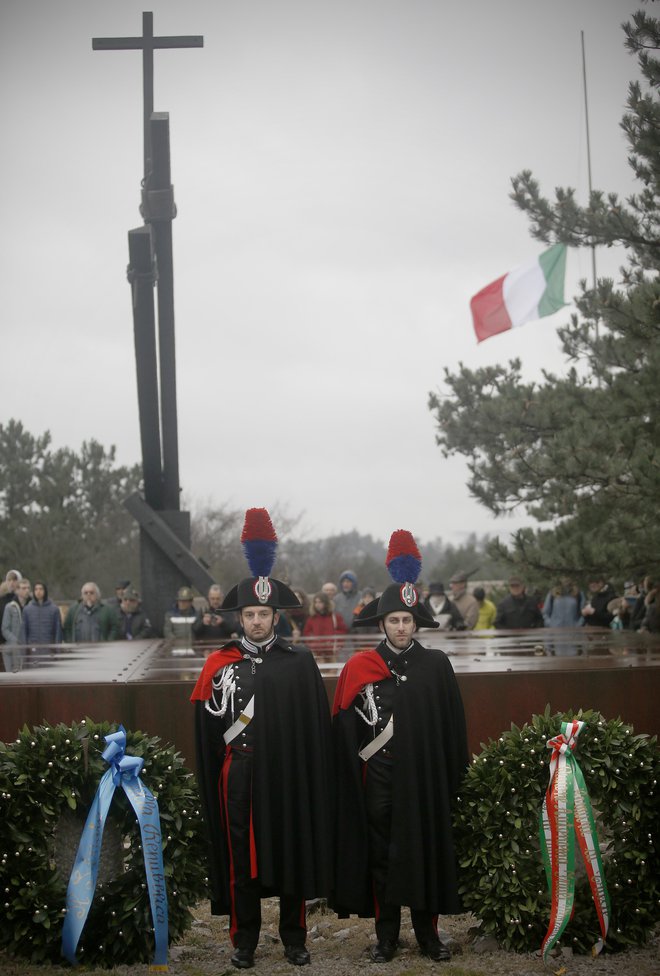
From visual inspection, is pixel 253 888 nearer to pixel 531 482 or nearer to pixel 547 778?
pixel 547 778

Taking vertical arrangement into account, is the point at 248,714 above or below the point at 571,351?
below

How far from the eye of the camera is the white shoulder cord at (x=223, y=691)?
5.62 metres

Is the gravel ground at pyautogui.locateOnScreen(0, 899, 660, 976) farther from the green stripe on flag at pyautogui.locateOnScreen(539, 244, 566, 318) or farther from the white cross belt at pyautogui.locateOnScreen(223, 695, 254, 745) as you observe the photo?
the green stripe on flag at pyautogui.locateOnScreen(539, 244, 566, 318)

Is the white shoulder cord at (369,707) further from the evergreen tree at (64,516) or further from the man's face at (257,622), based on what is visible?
the evergreen tree at (64,516)

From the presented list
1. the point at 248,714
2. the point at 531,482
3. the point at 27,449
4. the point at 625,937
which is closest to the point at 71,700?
the point at 248,714

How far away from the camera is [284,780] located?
5457 mm

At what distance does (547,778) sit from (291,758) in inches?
47.4

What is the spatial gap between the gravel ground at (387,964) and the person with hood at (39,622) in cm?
825

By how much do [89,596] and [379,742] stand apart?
8619 millimetres

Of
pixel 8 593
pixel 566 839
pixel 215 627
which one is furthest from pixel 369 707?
pixel 8 593

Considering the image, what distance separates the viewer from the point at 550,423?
1364 cm

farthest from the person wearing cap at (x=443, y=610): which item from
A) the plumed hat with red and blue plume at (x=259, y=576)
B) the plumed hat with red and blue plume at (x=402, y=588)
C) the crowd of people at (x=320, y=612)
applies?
the plumed hat with red and blue plume at (x=259, y=576)

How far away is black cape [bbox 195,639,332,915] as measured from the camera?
5395 millimetres

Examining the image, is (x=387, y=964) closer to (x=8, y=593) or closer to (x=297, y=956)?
(x=297, y=956)
